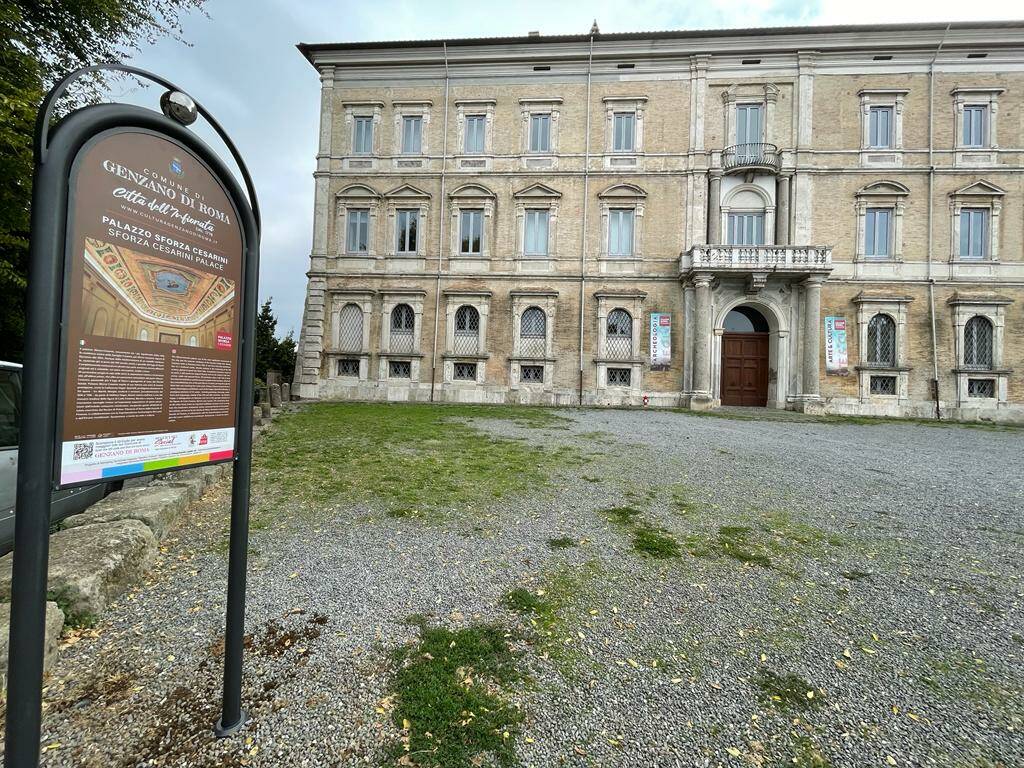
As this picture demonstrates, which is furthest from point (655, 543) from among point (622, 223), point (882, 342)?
point (882, 342)

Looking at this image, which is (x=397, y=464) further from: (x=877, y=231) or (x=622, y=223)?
(x=877, y=231)

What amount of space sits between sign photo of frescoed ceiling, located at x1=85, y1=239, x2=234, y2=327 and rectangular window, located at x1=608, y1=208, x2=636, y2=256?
746 inches

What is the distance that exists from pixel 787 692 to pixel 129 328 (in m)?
3.67

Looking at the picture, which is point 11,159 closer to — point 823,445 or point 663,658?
point 663,658

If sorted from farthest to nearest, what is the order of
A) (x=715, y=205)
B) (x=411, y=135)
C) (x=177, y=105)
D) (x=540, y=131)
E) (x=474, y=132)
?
(x=411, y=135) < (x=474, y=132) < (x=540, y=131) < (x=715, y=205) < (x=177, y=105)

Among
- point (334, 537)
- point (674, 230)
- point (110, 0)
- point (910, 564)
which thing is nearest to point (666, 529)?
point (910, 564)

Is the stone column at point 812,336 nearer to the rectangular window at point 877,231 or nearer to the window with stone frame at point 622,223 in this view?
the rectangular window at point 877,231

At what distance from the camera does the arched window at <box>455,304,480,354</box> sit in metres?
19.3

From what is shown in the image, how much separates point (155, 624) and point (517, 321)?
17.2 metres

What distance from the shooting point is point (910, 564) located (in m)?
3.76

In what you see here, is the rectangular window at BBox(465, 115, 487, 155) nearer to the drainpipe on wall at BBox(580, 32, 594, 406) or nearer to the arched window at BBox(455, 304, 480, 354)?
the drainpipe on wall at BBox(580, 32, 594, 406)

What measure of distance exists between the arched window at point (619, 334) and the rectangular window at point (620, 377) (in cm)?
63

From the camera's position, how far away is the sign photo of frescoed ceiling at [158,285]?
1660mm

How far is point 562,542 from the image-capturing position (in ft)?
13.5
